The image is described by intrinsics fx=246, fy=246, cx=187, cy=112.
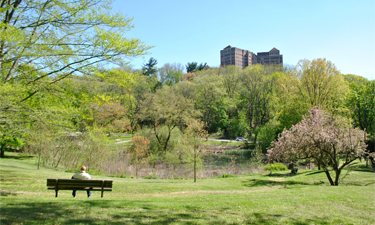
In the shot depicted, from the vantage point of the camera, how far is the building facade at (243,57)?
121562mm

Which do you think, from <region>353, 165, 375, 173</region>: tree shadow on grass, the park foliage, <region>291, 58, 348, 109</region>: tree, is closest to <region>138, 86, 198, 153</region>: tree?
the park foliage

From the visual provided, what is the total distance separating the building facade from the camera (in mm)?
121562

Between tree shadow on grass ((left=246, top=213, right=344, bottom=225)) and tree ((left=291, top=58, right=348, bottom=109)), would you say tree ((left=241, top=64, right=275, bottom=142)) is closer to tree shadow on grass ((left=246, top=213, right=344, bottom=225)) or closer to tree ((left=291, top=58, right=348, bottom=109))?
tree ((left=291, top=58, right=348, bottom=109))

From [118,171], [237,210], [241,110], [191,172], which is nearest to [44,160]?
[118,171]

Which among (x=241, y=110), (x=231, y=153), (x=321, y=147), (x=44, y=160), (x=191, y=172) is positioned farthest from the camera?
(x=241, y=110)

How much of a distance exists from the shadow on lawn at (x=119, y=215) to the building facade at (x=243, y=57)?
11905 centimetres

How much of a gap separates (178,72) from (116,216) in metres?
69.9

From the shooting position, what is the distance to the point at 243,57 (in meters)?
126

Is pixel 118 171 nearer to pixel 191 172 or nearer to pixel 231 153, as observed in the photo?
pixel 191 172

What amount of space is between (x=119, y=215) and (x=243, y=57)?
128 metres

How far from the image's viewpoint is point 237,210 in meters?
6.71

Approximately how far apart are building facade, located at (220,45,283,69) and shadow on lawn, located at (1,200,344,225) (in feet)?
391

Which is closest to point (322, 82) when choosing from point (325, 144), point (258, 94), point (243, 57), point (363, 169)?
point (363, 169)

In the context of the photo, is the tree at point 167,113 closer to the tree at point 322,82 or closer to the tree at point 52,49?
the tree at point 322,82
